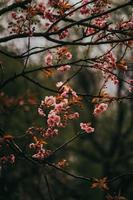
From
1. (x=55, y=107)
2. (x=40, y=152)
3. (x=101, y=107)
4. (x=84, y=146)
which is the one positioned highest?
(x=84, y=146)

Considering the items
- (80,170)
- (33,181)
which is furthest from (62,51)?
(80,170)

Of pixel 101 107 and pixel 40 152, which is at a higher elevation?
pixel 101 107

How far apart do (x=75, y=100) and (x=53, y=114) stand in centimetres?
63

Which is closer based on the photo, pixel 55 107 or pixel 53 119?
pixel 55 107

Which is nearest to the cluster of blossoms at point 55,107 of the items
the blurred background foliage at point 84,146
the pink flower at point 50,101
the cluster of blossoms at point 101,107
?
the pink flower at point 50,101

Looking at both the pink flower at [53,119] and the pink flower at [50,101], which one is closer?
the pink flower at [50,101]

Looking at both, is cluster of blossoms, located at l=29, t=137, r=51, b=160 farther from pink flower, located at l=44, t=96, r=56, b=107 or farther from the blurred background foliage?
the blurred background foliage

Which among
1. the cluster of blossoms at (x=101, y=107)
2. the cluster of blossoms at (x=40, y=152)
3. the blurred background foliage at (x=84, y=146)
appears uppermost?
the blurred background foliage at (x=84, y=146)

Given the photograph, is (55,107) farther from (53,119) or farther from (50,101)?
(53,119)

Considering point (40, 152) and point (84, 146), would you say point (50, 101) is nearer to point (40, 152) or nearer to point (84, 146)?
point (40, 152)

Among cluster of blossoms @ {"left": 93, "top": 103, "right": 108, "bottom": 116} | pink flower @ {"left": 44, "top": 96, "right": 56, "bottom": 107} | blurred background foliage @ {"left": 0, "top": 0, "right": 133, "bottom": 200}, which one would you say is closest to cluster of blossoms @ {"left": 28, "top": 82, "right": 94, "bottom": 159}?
pink flower @ {"left": 44, "top": 96, "right": 56, "bottom": 107}

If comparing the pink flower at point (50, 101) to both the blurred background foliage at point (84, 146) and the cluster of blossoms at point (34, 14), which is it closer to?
the cluster of blossoms at point (34, 14)

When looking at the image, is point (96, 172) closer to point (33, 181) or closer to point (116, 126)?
point (116, 126)

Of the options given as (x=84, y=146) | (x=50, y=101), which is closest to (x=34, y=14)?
(x=50, y=101)
